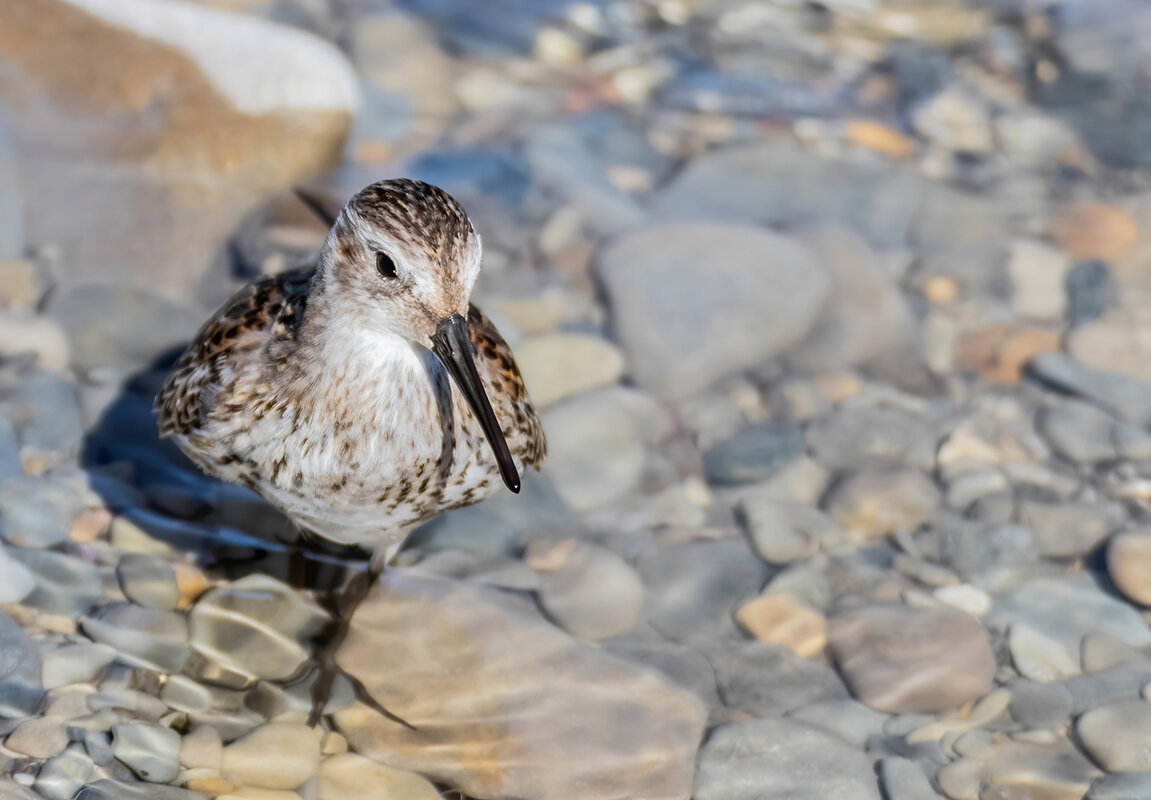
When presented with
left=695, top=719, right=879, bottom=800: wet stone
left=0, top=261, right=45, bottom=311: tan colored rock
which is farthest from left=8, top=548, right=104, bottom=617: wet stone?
left=695, top=719, right=879, bottom=800: wet stone

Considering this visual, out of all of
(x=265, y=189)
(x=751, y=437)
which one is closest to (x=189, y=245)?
(x=265, y=189)

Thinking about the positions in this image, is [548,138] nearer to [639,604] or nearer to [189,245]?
[189,245]

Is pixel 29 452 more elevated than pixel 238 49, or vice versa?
pixel 238 49

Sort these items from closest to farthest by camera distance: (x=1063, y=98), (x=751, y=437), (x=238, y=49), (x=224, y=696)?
(x=224, y=696) → (x=751, y=437) → (x=238, y=49) → (x=1063, y=98)

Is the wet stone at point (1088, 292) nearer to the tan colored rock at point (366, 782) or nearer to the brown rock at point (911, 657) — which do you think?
the brown rock at point (911, 657)

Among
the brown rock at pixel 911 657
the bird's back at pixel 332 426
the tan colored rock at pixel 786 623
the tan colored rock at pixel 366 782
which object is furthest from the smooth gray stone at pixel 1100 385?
the tan colored rock at pixel 366 782

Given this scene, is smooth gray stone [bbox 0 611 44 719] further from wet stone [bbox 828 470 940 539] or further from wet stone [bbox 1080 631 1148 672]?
wet stone [bbox 1080 631 1148 672]

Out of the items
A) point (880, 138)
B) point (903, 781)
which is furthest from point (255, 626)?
point (880, 138)
